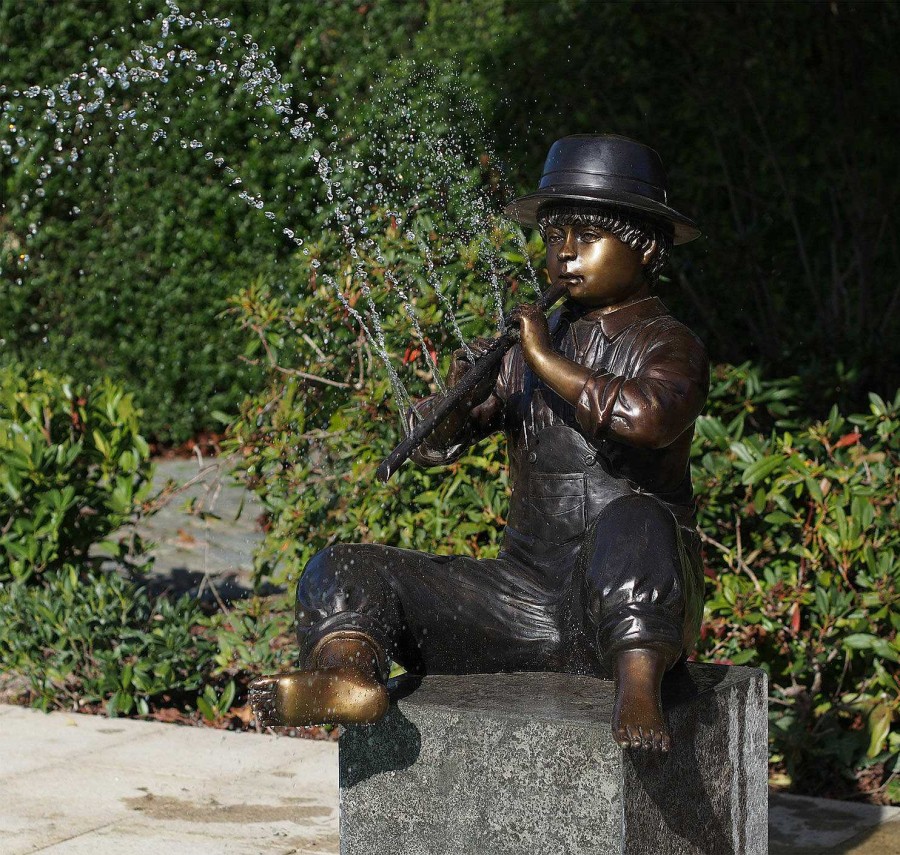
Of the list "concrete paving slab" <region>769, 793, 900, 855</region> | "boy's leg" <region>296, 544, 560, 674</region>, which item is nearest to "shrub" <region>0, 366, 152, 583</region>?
"boy's leg" <region>296, 544, 560, 674</region>

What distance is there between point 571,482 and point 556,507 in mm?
60

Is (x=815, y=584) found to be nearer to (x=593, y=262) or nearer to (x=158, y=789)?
(x=593, y=262)

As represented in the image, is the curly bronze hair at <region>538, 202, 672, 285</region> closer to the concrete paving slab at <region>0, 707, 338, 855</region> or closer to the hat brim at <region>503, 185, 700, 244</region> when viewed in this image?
the hat brim at <region>503, 185, 700, 244</region>

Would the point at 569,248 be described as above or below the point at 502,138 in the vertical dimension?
below

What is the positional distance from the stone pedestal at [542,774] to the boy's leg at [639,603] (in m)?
0.10

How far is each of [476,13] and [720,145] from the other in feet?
4.80

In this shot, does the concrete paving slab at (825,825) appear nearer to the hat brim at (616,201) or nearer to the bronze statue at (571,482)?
the bronze statue at (571,482)

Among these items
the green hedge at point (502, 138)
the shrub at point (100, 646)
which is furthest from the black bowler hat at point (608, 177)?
the shrub at point (100, 646)

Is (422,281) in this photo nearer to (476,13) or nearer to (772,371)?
(772,371)

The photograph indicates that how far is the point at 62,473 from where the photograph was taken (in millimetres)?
5000

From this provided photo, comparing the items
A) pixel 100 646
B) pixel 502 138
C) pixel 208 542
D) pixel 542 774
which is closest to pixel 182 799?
pixel 100 646

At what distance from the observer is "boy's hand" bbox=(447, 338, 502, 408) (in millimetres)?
2863

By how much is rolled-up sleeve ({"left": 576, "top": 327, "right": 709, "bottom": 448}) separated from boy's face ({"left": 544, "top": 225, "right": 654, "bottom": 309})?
0.21m

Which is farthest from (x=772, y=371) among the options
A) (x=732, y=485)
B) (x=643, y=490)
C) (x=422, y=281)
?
(x=643, y=490)
